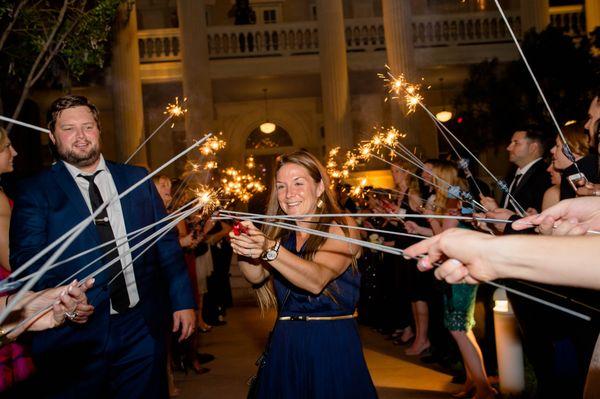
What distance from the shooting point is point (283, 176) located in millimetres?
3574

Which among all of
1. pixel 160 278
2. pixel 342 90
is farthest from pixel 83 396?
pixel 342 90

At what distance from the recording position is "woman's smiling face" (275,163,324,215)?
11.6ft

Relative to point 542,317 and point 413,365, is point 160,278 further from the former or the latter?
point 413,365

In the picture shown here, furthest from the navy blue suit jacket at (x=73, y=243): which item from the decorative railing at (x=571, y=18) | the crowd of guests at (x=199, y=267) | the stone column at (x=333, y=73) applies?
the decorative railing at (x=571, y=18)

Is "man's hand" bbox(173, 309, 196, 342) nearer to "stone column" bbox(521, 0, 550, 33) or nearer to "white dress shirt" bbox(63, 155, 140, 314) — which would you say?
"white dress shirt" bbox(63, 155, 140, 314)

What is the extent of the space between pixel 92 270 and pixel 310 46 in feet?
60.3

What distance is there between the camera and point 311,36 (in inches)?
818

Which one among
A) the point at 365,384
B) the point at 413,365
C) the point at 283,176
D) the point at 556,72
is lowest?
the point at 413,365

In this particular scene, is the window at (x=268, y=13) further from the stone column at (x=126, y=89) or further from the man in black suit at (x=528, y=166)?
the man in black suit at (x=528, y=166)

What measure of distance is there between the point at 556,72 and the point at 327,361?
13.2 meters

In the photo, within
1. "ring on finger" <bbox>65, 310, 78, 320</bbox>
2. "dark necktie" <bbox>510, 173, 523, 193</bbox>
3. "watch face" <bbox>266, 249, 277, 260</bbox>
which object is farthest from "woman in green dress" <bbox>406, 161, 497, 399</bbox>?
"ring on finger" <bbox>65, 310, 78, 320</bbox>

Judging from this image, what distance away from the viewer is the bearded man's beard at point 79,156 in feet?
11.5

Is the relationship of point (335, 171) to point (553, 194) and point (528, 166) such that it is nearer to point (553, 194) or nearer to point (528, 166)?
point (528, 166)

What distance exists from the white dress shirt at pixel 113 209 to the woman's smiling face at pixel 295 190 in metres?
0.94
